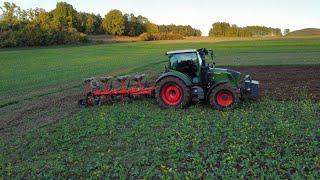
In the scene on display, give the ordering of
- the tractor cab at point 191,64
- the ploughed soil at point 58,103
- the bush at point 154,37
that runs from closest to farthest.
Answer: the ploughed soil at point 58,103
the tractor cab at point 191,64
the bush at point 154,37

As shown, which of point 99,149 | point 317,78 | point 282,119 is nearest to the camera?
point 99,149

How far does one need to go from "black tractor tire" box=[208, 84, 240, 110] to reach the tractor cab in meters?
0.91

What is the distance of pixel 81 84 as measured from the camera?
74.4 ft

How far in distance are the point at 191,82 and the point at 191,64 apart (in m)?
0.59

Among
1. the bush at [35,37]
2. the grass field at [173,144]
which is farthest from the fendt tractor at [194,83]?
the bush at [35,37]

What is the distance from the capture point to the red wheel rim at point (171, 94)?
13703mm

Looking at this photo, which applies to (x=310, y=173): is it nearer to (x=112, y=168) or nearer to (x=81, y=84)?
(x=112, y=168)

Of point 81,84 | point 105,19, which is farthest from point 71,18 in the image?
point 81,84

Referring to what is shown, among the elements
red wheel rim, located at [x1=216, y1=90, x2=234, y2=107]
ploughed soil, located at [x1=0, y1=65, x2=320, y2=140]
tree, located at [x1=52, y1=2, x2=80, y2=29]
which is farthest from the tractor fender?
tree, located at [x1=52, y1=2, x2=80, y2=29]

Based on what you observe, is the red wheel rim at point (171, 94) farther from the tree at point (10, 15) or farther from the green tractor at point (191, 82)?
the tree at point (10, 15)

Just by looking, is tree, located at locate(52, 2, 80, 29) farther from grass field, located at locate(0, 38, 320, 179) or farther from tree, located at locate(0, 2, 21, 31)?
grass field, located at locate(0, 38, 320, 179)

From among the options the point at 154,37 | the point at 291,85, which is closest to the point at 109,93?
the point at 291,85

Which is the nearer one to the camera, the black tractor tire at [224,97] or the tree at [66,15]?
the black tractor tire at [224,97]

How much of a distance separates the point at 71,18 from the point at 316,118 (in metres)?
117
